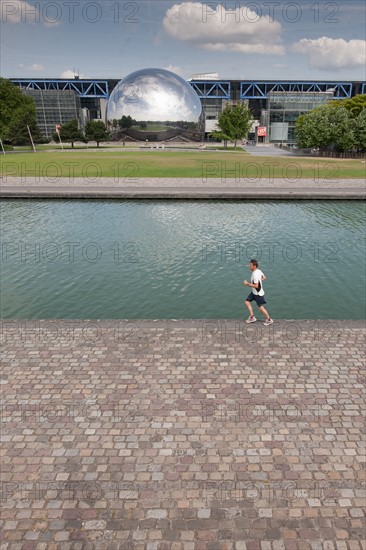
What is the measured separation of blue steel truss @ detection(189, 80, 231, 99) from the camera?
126 metres

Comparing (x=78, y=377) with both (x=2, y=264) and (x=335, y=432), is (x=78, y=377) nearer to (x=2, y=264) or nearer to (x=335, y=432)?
(x=335, y=432)

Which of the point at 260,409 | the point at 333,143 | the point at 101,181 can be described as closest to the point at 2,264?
the point at 260,409

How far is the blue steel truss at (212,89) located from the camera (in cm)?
12650

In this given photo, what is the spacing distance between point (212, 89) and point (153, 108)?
158ft

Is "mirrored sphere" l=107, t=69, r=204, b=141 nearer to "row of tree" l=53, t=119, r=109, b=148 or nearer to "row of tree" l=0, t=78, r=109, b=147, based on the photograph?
"row of tree" l=53, t=119, r=109, b=148

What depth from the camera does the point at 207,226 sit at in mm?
20766

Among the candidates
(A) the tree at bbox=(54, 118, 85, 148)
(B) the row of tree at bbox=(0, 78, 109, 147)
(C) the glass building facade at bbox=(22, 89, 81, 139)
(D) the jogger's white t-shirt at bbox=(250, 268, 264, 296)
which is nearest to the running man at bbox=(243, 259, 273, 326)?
(D) the jogger's white t-shirt at bbox=(250, 268, 264, 296)

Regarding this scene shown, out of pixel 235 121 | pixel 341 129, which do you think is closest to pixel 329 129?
pixel 341 129

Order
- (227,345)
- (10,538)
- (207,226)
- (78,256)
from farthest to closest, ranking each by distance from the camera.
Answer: (207,226) → (78,256) → (227,345) → (10,538)

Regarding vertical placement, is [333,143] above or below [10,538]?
above

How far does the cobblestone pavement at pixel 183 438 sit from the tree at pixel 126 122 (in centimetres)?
8531

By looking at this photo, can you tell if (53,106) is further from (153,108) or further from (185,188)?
(185,188)

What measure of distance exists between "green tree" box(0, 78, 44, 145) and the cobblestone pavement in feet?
253

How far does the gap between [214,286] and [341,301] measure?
3.98 meters
